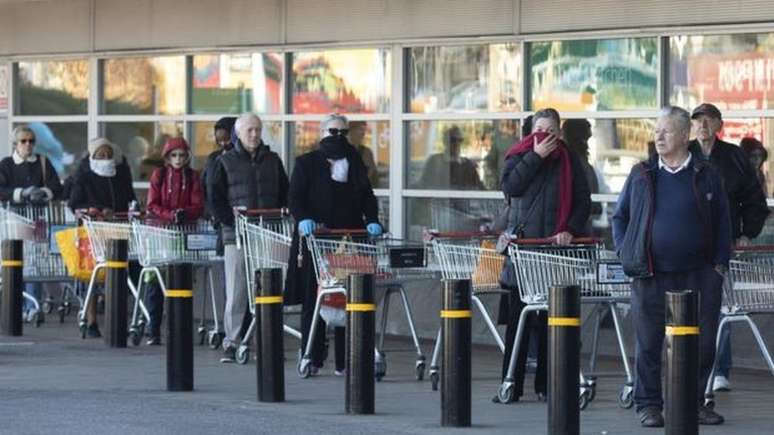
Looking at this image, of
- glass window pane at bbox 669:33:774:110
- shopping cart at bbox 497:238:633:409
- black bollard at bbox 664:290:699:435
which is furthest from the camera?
glass window pane at bbox 669:33:774:110

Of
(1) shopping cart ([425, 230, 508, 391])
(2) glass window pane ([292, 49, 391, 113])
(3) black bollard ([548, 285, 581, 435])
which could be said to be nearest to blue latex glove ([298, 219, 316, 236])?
(1) shopping cart ([425, 230, 508, 391])

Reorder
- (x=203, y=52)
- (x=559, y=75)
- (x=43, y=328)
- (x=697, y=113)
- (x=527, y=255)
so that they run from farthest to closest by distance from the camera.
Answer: (x=203, y=52) → (x=43, y=328) → (x=559, y=75) → (x=697, y=113) → (x=527, y=255)

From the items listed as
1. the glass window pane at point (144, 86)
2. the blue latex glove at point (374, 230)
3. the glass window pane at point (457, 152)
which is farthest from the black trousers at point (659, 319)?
the glass window pane at point (144, 86)

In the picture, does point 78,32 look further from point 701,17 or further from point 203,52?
point 701,17

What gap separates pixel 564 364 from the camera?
455 inches

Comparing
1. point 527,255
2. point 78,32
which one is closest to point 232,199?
point 527,255

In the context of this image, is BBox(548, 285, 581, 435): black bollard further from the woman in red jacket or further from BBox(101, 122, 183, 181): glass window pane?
BBox(101, 122, 183, 181): glass window pane

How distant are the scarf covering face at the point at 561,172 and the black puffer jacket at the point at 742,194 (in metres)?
1.08

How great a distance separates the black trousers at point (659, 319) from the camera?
39.3ft

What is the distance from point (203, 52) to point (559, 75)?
482 cm

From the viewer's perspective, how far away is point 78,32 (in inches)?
885

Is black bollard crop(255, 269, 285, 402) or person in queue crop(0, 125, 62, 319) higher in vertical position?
person in queue crop(0, 125, 62, 319)

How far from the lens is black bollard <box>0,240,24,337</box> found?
60.8 ft

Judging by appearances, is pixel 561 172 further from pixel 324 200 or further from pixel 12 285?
pixel 12 285
